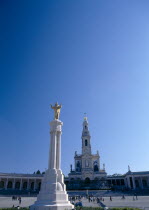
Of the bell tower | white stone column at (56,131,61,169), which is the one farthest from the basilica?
white stone column at (56,131,61,169)

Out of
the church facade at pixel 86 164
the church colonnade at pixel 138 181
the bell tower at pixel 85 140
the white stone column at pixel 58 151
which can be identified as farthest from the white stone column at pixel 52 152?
the bell tower at pixel 85 140

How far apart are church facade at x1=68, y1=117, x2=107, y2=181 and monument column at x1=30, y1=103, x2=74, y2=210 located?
62.2 metres

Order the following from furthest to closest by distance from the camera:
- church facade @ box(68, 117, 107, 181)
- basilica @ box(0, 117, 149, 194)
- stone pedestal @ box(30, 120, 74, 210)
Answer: church facade @ box(68, 117, 107, 181)
basilica @ box(0, 117, 149, 194)
stone pedestal @ box(30, 120, 74, 210)

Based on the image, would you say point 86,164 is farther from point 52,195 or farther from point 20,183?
point 52,195

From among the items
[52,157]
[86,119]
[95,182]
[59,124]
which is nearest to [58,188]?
[52,157]

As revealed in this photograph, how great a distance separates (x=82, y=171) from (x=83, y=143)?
1434 cm

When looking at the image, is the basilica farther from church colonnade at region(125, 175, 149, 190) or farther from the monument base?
the monument base

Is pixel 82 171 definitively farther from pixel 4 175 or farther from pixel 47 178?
pixel 47 178

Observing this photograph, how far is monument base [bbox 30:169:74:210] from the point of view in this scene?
664 inches

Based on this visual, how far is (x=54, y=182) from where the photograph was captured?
19.3 metres

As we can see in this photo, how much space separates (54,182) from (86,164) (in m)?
66.5

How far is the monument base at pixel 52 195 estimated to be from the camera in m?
16.9

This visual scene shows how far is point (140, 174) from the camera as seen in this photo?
2813 inches

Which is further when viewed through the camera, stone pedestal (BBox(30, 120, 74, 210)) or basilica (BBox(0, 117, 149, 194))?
basilica (BBox(0, 117, 149, 194))
